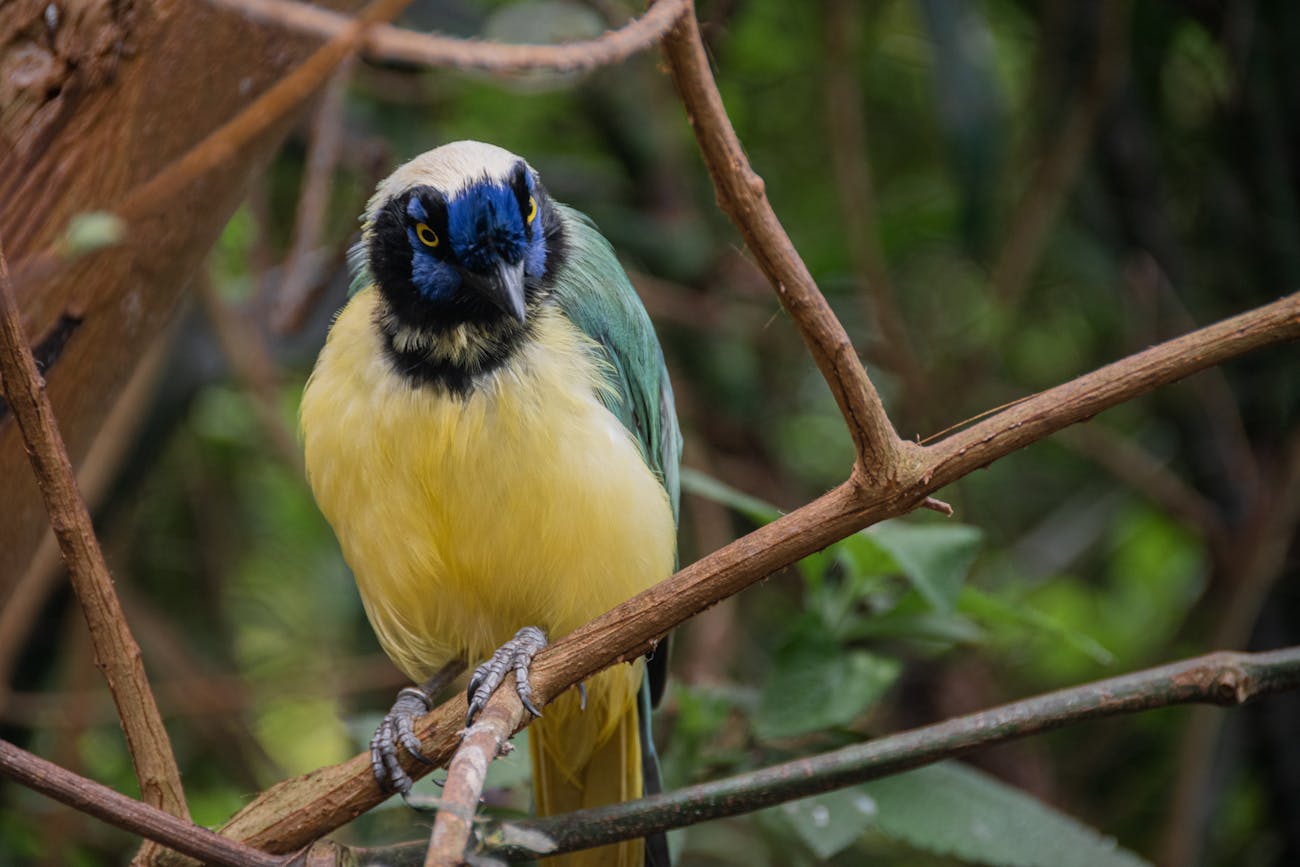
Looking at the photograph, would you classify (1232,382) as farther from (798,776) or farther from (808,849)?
(798,776)

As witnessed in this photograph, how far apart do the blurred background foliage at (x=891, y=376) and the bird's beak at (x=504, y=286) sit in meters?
0.88

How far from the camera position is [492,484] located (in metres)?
2.00

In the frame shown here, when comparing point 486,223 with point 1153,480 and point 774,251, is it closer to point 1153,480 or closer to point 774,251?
point 774,251

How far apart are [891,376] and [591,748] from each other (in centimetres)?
179

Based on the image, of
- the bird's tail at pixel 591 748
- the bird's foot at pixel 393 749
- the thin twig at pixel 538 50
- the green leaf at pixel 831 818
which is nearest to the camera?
the thin twig at pixel 538 50

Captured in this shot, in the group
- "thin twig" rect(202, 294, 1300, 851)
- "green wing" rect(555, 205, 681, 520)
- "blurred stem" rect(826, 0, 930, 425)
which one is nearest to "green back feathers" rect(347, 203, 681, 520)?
"green wing" rect(555, 205, 681, 520)

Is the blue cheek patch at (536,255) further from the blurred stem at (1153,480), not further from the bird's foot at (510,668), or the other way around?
the blurred stem at (1153,480)

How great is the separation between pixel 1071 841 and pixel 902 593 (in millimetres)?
504

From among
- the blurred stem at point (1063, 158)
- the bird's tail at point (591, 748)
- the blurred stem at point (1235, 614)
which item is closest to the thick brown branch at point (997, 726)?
the bird's tail at point (591, 748)

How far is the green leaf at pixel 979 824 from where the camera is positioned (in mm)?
1996

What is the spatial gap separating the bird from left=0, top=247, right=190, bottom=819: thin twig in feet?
1.12

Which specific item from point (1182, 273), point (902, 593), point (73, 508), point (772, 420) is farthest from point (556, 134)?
point (73, 508)

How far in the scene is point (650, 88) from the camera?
3.90 meters

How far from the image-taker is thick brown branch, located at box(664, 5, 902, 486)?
45.0 inches
